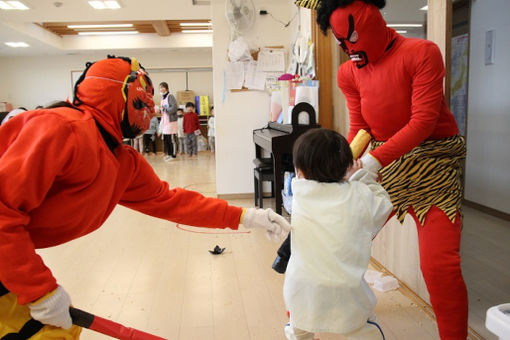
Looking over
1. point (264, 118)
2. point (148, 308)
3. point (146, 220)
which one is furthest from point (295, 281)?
point (264, 118)

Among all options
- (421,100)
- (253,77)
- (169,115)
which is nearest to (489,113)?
(253,77)

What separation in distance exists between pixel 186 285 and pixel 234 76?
290 cm

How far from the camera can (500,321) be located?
1.04m

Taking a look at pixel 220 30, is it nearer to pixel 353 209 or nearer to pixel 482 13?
pixel 482 13

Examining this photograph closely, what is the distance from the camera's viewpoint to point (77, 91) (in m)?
1.24

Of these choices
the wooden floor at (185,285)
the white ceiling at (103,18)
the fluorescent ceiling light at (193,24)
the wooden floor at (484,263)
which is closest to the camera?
the wooden floor at (185,285)

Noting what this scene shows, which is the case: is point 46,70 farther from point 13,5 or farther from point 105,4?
point 105,4

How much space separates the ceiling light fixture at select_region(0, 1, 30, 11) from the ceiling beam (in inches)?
108

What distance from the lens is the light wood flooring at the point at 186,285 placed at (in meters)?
2.04

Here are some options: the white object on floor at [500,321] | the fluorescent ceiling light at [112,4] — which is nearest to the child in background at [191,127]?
the fluorescent ceiling light at [112,4]

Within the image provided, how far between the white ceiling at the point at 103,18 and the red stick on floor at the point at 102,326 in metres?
2.79

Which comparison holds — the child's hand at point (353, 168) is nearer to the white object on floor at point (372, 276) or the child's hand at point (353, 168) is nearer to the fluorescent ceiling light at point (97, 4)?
the white object on floor at point (372, 276)

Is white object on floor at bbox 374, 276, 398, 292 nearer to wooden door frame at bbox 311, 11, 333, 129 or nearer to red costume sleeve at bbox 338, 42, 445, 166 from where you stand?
red costume sleeve at bbox 338, 42, 445, 166

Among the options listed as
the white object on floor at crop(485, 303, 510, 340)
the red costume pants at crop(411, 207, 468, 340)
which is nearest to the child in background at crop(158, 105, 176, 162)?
the red costume pants at crop(411, 207, 468, 340)
